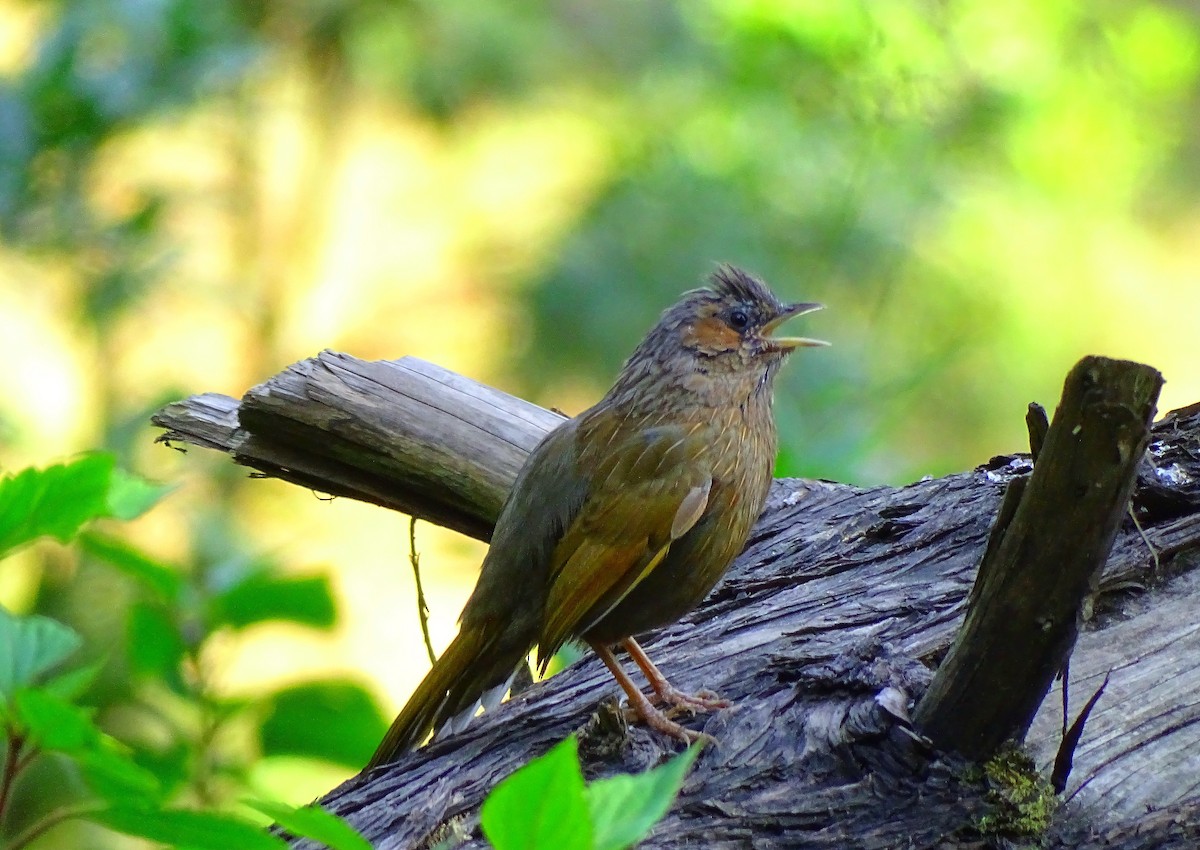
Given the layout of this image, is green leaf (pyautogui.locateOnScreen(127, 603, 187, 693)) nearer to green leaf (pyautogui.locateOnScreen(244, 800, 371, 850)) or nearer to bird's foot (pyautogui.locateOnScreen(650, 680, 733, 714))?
bird's foot (pyautogui.locateOnScreen(650, 680, 733, 714))

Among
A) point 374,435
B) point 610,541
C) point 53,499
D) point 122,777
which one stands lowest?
point 122,777

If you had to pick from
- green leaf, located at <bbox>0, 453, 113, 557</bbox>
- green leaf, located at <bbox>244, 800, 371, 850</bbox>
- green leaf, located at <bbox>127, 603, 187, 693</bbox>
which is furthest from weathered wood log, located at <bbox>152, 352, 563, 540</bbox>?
green leaf, located at <bbox>244, 800, 371, 850</bbox>

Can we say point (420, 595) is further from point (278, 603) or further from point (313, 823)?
point (313, 823)

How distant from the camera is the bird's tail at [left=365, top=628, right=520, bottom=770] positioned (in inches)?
123

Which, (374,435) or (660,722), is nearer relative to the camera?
(660,722)

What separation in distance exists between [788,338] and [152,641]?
6.37ft

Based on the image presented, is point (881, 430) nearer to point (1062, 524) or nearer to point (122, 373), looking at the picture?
point (1062, 524)

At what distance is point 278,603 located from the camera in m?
2.91

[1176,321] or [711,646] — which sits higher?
[1176,321]

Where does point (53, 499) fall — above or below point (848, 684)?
above

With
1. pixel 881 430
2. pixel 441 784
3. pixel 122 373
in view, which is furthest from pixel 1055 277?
pixel 441 784

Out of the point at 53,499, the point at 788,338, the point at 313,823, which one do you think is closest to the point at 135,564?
the point at 53,499

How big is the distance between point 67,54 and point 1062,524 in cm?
381

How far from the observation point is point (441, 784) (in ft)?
9.08
